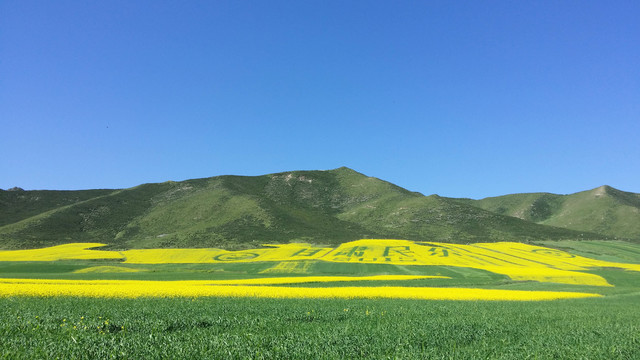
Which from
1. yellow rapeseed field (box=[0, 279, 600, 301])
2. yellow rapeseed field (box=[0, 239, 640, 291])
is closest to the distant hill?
yellow rapeseed field (box=[0, 239, 640, 291])

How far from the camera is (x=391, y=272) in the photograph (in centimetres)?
6788

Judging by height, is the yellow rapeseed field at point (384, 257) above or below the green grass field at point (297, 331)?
below

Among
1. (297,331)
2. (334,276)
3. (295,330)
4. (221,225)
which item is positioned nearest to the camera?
(297,331)

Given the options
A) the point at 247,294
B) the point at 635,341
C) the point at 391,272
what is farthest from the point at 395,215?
the point at 635,341

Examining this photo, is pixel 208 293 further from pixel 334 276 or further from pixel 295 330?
pixel 334 276

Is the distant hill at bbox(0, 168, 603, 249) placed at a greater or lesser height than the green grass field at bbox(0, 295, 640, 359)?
greater

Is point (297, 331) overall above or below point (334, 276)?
above

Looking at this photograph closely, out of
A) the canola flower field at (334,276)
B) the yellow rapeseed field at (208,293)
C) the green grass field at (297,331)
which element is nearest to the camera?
the green grass field at (297,331)

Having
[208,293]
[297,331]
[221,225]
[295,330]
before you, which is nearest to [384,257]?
[208,293]

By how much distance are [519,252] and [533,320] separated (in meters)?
93.8

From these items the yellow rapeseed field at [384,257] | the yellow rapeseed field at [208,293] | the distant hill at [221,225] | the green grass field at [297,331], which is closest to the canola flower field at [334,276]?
the yellow rapeseed field at [208,293]

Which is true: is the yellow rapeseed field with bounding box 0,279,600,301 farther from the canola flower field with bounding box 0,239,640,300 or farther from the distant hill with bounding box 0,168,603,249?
the distant hill with bounding box 0,168,603,249

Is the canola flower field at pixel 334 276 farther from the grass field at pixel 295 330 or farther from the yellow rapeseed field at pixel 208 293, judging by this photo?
Answer: the grass field at pixel 295 330

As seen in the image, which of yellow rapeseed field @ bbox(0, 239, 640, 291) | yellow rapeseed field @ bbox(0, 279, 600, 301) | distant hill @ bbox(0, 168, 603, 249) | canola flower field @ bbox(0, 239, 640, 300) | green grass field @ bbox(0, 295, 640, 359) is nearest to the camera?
green grass field @ bbox(0, 295, 640, 359)
